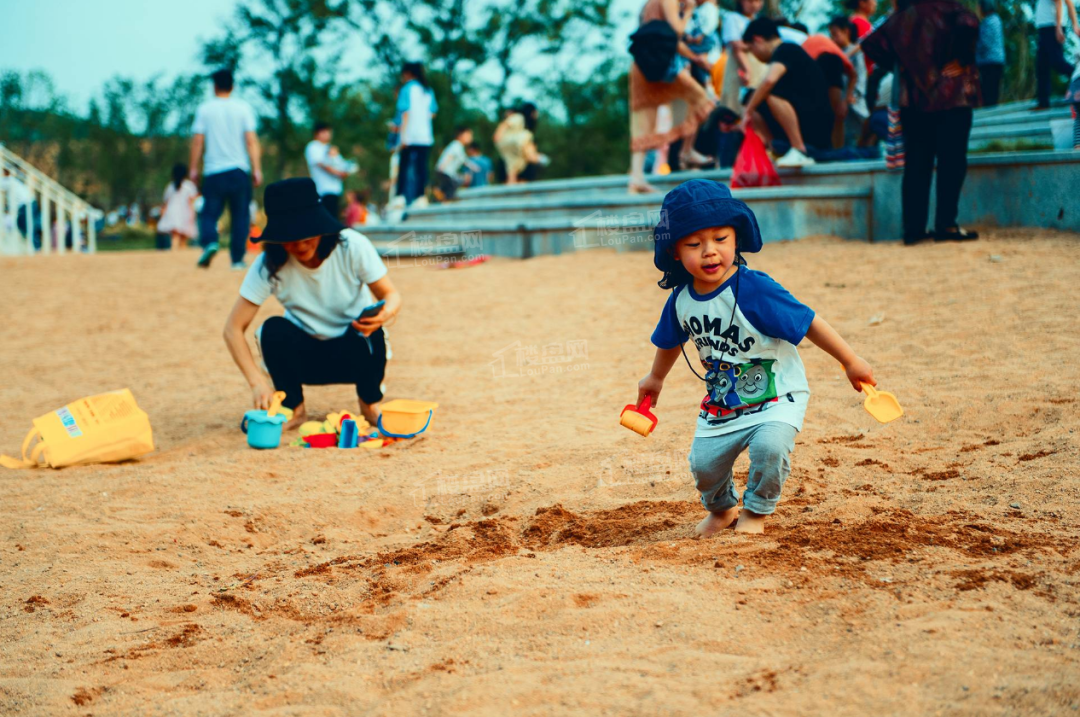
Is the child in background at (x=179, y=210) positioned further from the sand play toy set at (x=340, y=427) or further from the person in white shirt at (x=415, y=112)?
the sand play toy set at (x=340, y=427)

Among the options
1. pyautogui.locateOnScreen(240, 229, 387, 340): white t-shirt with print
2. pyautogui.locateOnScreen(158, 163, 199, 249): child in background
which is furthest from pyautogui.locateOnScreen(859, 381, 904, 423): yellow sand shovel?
pyautogui.locateOnScreen(158, 163, 199, 249): child in background

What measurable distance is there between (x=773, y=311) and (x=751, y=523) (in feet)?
2.29

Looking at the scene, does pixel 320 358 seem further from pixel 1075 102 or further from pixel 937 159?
pixel 1075 102

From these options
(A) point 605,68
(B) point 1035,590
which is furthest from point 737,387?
(A) point 605,68

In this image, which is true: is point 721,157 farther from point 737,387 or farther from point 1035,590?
point 1035,590

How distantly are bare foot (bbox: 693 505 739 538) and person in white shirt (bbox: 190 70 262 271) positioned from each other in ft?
24.3

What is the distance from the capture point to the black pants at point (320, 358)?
5105 mm

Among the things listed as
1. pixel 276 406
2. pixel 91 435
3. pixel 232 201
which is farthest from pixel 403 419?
pixel 232 201

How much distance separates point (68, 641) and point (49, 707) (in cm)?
44

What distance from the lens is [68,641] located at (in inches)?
109

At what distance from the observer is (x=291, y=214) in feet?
15.5

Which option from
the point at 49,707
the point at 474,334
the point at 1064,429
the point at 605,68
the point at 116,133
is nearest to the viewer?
the point at 49,707

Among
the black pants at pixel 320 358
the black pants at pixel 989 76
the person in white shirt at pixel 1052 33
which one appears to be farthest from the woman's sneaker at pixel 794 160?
the black pants at pixel 320 358

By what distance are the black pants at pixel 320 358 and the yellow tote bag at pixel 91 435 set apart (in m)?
0.74
